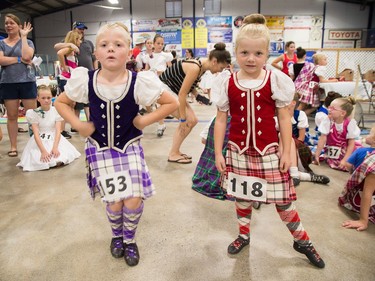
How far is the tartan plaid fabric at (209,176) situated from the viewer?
2.56 m

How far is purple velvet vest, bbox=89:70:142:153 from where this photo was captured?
1.46 metres

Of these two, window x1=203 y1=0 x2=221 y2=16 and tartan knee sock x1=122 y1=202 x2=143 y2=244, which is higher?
window x1=203 y1=0 x2=221 y2=16

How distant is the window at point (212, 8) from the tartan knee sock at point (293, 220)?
14113mm

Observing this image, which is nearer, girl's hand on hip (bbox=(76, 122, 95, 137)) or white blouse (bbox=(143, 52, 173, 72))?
girl's hand on hip (bbox=(76, 122, 95, 137))

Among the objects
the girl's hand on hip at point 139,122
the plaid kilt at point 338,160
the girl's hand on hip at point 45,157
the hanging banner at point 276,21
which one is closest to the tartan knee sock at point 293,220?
the girl's hand on hip at point 139,122

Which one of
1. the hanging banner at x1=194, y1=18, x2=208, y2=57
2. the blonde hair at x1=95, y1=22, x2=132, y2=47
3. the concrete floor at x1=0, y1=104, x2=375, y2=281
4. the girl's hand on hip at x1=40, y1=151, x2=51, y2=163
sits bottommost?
the concrete floor at x1=0, y1=104, x2=375, y2=281

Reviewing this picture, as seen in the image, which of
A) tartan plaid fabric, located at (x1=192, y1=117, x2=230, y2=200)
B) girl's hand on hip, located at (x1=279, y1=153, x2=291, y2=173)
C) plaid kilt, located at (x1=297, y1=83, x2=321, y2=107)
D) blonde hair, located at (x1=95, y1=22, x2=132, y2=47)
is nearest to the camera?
blonde hair, located at (x1=95, y1=22, x2=132, y2=47)

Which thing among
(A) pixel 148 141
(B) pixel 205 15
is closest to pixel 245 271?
(A) pixel 148 141

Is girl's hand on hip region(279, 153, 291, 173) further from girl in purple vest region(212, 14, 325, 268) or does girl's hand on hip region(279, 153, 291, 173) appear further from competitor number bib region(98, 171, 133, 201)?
competitor number bib region(98, 171, 133, 201)

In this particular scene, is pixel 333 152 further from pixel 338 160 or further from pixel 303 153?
pixel 303 153

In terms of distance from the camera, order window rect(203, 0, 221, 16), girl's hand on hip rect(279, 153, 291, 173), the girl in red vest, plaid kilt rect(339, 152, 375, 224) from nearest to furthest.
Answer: girl's hand on hip rect(279, 153, 291, 173), plaid kilt rect(339, 152, 375, 224), the girl in red vest, window rect(203, 0, 221, 16)

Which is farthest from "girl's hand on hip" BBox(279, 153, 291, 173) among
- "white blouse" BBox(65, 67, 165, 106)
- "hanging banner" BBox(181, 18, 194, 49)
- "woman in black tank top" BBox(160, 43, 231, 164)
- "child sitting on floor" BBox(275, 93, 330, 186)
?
"hanging banner" BBox(181, 18, 194, 49)

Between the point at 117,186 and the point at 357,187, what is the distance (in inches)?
67.4

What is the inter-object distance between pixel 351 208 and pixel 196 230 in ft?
3.92
